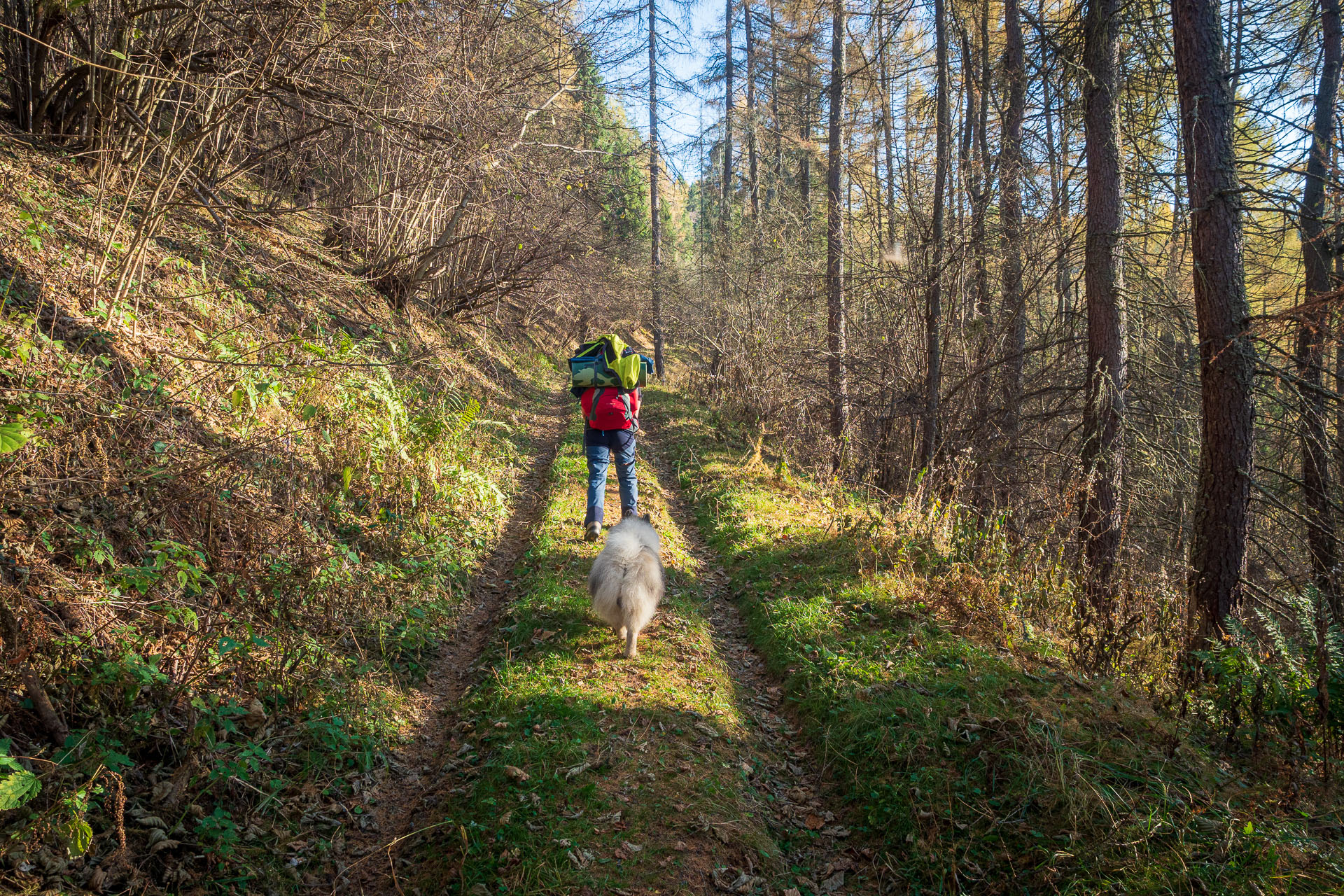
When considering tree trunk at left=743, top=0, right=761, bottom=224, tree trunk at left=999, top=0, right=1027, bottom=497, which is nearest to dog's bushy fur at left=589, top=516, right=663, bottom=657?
tree trunk at left=999, top=0, right=1027, bottom=497

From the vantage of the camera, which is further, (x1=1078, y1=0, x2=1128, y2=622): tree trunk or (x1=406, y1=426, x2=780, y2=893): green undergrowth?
(x1=1078, y1=0, x2=1128, y2=622): tree trunk

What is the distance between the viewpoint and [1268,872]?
9.58 ft

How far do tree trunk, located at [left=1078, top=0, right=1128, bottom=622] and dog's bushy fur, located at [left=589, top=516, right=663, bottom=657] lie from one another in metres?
4.66

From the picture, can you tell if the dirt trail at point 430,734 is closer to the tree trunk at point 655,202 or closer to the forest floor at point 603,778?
the forest floor at point 603,778

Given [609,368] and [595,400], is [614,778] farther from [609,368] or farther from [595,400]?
[609,368]

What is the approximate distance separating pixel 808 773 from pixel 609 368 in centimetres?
464

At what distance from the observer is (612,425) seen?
7574mm

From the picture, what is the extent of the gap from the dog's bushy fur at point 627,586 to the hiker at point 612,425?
2.05 metres

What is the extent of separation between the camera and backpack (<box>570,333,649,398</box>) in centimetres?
748

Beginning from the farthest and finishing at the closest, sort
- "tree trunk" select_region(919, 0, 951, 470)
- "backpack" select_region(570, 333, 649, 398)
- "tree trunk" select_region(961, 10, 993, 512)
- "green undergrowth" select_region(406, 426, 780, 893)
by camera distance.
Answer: "tree trunk" select_region(919, 0, 951, 470) → "tree trunk" select_region(961, 10, 993, 512) → "backpack" select_region(570, 333, 649, 398) → "green undergrowth" select_region(406, 426, 780, 893)

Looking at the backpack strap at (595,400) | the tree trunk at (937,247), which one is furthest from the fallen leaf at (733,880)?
the tree trunk at (937,247)

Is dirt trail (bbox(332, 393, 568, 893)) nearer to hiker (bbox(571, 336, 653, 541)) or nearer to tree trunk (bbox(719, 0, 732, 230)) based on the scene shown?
hiker (bbox(571, 336, 653, 541))

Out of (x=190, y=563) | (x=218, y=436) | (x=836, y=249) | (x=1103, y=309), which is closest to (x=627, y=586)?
(x=190, y=563)

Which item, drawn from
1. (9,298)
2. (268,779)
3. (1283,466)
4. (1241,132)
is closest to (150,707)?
(268,779)
